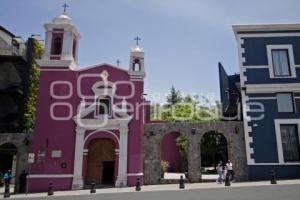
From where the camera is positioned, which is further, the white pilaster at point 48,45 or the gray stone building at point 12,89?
the gray stone building at point 12,89

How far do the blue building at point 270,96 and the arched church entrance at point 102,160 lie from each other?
983cm

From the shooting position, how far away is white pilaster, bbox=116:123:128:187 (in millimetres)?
20173

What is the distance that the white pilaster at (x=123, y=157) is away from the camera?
20.2m

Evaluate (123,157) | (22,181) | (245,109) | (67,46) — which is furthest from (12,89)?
(245,109)

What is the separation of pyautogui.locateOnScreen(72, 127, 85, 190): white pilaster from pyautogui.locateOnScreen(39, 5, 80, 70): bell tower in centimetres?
519

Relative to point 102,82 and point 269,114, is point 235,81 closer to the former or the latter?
point 269,114

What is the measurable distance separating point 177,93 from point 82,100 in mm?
33293

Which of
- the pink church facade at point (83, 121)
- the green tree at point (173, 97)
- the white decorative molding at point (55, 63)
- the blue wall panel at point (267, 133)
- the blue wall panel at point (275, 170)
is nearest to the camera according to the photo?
the blue wall panel at point (275, 170)

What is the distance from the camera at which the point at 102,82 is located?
2212 centimetres

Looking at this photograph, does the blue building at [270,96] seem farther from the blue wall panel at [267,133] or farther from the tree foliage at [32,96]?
the tree foliage at [32,96]

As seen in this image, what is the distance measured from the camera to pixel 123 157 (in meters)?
20.7

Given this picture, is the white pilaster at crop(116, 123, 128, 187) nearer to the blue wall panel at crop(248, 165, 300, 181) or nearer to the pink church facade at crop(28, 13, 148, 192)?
the pink church facade at crop(28, 13, 148, 192)

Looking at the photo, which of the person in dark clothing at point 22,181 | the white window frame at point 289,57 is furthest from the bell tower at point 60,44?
the white window frame at point 289,57

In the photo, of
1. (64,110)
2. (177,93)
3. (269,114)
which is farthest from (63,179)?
(177,93)
